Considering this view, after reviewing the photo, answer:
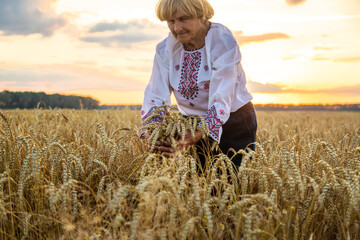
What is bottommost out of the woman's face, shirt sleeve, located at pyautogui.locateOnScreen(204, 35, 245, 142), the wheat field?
the wheat field

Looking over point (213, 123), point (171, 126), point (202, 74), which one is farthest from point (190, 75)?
point (171, 126)

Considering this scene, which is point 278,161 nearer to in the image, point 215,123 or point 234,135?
point 215,123

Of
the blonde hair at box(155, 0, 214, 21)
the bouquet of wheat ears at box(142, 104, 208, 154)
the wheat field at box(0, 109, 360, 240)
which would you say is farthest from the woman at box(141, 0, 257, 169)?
the wheat field at box(0, 109, 360, 240)

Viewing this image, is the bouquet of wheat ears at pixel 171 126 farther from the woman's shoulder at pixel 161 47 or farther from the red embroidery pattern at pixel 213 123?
the woman's shoulder at pixel 161 47

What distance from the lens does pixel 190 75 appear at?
2.66 metres

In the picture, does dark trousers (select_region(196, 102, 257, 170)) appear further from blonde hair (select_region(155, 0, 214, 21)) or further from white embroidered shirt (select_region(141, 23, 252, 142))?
blonde hair (select_region(155, 0, 214, 21))

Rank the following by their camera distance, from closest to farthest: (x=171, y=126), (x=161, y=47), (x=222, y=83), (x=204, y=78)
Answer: (x=171, y=126) → (x=222, y=83) → (x=204, y=78) → (x=161, y=47)

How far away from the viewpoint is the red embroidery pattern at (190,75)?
104 inches

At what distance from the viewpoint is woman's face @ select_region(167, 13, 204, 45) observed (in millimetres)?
2352

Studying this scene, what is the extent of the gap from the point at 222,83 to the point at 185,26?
0.48 metres

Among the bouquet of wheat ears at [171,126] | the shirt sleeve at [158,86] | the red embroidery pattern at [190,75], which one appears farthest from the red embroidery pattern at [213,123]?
the shirt sleeve at [158,86]

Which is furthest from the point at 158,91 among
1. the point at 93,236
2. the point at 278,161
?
the point at 93,236

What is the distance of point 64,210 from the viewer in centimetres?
157

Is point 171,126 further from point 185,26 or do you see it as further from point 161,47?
point 161,47
